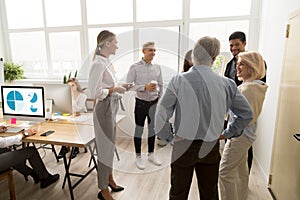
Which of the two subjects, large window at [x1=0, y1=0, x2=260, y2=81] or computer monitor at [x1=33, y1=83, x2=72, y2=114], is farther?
large window at [x1=0, y1=0, x2=260, y2=81]

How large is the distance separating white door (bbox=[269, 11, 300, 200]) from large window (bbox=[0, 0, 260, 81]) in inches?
52.9

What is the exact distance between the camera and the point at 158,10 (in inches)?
139

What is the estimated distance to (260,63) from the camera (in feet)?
5.16

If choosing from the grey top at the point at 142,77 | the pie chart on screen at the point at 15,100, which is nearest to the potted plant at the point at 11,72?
the pie chart on screen at the point at 15,100

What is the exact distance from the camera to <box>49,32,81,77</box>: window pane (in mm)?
4105

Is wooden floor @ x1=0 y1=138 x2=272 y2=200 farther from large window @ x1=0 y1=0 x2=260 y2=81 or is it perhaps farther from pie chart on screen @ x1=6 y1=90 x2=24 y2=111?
large window @ x1=0 y1=0 x2=260 y2=81

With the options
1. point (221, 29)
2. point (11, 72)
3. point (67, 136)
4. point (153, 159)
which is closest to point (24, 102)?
point (67, 136)

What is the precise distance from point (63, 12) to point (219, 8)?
9.24 ft

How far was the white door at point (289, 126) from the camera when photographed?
5.45ft

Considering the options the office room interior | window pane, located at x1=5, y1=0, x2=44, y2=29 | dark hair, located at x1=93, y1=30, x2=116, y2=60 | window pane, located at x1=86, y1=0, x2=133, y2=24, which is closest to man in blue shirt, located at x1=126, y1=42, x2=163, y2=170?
the office room interior

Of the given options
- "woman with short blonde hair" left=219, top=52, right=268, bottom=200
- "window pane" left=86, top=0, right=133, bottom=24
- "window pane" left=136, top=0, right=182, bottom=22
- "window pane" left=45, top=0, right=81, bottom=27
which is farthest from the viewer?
"window pane" left=45, top=0, right=81, bottom=27

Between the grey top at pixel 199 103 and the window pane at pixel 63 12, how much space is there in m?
3.36

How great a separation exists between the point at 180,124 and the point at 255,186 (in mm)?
1577

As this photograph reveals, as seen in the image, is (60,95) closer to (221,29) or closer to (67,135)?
(67,135)
